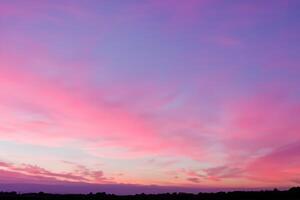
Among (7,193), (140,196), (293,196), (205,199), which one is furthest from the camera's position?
(7,193)

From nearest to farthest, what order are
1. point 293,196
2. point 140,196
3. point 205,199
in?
point 293,196 → point 205,199 → point 140,196

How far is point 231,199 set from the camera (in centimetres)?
5906

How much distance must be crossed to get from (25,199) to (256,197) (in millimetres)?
28458

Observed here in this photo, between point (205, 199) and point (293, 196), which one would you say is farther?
point (205, 199)

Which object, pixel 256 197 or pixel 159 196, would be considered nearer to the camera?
pixel 256 197

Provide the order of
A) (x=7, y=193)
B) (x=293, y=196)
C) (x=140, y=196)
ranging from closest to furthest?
(x=293, y=196) < (x=140, y=196) < (x=7, y=193)

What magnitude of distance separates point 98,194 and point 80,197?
2695mm

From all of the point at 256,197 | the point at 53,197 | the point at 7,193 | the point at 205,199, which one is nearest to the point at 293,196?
the point at 256,197

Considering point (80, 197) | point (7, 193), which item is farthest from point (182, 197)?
point (7, 193)

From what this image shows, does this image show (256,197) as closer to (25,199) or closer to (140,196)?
(140,196)

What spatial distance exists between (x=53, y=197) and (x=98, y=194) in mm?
5679

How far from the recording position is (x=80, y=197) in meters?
65.2

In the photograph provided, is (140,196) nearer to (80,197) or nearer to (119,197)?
(119,197)

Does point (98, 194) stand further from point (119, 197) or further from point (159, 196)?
point (159, 196)
